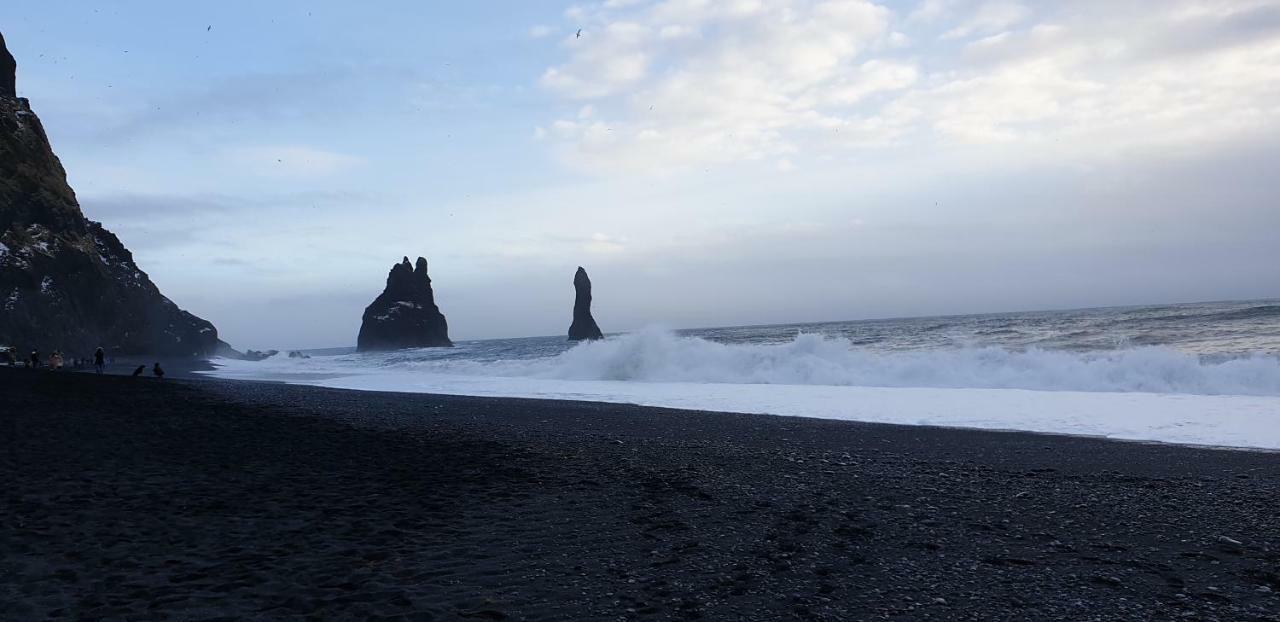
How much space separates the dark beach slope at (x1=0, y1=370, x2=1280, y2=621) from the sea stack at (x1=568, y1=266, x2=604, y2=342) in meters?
117

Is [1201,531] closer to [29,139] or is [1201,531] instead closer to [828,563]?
[828,563]

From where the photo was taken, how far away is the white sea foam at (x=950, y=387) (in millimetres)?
16141

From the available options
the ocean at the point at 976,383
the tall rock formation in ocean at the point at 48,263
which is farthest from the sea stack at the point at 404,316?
the ocean at the point at 976,383

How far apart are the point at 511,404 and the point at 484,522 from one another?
15.3 meters

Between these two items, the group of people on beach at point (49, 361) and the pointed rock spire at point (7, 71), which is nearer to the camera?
the group of people on beach at point (49, 361)

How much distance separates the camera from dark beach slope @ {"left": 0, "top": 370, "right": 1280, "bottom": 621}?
5184 millimetres

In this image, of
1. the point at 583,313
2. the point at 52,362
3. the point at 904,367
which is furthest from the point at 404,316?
the point at 904,367

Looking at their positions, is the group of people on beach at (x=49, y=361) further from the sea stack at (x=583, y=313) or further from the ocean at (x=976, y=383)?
the sea stack at (x=583, y=313)

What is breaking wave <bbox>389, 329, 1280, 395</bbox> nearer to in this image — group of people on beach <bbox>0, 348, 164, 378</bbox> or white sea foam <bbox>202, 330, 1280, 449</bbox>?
white sea foam <bbox>202, 330, 1280, 449</bbox>

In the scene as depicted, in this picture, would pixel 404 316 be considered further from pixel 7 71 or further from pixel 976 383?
pixel 976 383

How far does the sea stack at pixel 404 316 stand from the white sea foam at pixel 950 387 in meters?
110

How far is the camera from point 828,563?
6.12 metres

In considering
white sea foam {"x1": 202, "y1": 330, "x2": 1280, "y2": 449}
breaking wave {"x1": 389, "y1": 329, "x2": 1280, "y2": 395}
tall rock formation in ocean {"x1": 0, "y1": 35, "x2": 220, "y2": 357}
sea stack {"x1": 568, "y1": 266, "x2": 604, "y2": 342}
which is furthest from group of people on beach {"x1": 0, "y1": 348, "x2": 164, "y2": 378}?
sea stack {"x1": 568, "y1": 266, "x2": 604, "y2": 342}

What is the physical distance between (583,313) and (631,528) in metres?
125
